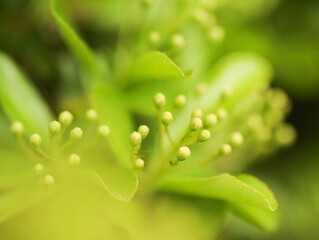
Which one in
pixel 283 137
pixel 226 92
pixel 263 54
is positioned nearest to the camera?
pixel 226 92

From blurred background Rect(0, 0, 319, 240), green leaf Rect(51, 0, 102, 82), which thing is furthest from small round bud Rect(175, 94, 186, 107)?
blurred background Rect(0, 0, 319, 240)

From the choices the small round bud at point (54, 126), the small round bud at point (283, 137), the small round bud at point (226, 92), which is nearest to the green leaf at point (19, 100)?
the small round bud at point (54, 126)

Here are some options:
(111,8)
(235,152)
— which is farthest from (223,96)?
(111,8)

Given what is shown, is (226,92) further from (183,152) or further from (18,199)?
(18,199)

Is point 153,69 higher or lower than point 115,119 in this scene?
higher

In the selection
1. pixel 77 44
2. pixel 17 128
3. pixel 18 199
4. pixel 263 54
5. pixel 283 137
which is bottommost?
pixel 283 137

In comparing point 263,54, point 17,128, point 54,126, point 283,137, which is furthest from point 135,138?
point 263,54

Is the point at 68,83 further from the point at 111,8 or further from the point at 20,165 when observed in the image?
the point at 20,165
